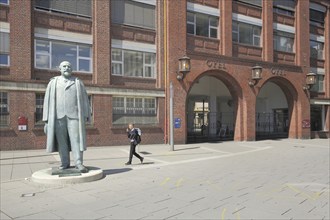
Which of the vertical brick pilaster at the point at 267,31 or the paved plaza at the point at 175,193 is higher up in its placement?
the vertical brick pilaster at the point at 267,31

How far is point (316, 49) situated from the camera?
31.0 metres

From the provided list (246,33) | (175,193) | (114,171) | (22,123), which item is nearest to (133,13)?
(22,123)

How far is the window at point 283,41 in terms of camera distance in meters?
27.3

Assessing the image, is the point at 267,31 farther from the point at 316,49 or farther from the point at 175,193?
the point at 175,193

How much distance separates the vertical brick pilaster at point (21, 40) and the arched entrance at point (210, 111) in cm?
1371

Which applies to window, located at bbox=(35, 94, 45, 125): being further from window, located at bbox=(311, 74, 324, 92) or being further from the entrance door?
window, located at bbox=(311, 74, 324, 92)

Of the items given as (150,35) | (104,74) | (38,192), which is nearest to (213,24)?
(150,35)

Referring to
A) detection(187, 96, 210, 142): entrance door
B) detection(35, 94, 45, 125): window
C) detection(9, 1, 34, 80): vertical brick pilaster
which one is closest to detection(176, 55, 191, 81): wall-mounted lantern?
detection(187, 96, 210, 142): entrance door

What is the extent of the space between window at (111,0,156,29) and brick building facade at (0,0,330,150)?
0.21 ft

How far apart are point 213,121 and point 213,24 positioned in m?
9.97

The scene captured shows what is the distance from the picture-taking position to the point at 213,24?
2353cm

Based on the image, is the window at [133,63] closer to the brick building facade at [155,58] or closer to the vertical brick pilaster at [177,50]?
the brick building facade at [155,58]

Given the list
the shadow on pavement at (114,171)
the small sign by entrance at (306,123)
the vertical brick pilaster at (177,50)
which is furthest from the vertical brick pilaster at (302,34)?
the shadow on pavement at (114,171)

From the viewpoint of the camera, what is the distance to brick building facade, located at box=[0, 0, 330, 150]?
16.5m
